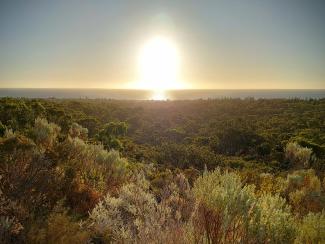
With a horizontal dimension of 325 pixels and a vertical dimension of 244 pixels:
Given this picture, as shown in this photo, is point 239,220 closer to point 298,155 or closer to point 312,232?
point 312,232

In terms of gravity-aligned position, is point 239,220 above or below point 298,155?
above

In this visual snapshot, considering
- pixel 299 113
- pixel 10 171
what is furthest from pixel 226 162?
→ pixel 299 113

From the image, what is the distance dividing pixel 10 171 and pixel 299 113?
38708 mm

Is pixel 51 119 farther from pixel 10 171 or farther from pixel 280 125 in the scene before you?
pixel 280 125

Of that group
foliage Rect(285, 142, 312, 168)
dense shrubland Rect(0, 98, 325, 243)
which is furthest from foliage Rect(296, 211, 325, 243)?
foliage Rect(285, 142, 312, 168)

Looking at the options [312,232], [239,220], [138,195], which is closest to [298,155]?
[138,195]

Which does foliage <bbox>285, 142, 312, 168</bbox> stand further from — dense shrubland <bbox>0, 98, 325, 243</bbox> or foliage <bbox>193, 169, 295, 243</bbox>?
foliage <bbox>193, 169, 295, 243</bbox>

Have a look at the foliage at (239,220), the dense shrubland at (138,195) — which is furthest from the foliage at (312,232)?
the foliage at (239,220)

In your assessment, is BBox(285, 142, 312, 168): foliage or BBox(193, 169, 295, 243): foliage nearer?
BBox(193, 169, 295, 243): foliage

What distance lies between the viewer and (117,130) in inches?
1008

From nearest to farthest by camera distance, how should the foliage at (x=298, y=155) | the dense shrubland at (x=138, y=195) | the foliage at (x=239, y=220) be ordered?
the foliage at (x=239, y=220) → the dense shrubland at (x=138, y=195) → the foliage at (x=298, y=155)

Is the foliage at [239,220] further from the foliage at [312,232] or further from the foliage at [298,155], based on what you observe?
the foliage at [298,155]

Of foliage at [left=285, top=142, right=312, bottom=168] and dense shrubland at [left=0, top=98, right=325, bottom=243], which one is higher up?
dense shrubland at [left=0, top=98, right=325, bottom=243]

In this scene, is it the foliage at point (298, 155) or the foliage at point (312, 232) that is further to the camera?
the foliage at point (298, 155)
